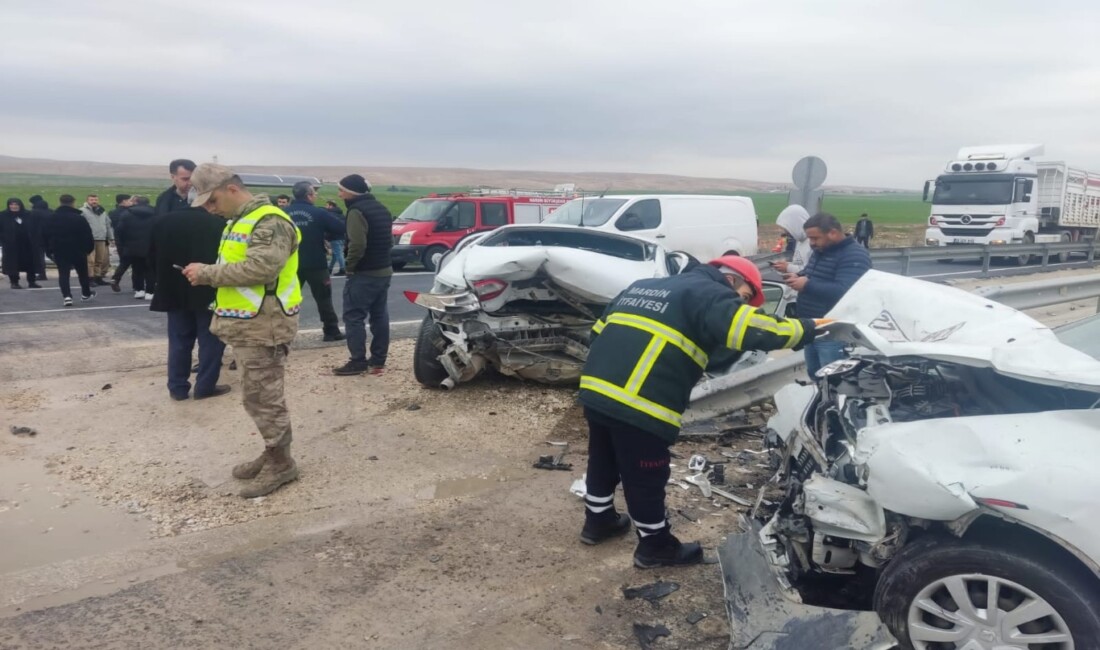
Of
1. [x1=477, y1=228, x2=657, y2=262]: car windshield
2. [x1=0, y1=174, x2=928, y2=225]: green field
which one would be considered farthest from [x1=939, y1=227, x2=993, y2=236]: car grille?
[x1=0, y1=174, x2=928, y2=225]: green field

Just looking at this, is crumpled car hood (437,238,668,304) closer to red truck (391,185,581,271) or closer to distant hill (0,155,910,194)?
red truck (391,185,581,271)

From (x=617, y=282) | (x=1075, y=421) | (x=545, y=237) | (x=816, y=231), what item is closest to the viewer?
(x=1075, y=421)

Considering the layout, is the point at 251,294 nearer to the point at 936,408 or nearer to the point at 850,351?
the point at 850,351

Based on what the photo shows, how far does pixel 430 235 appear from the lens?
59.0 feet

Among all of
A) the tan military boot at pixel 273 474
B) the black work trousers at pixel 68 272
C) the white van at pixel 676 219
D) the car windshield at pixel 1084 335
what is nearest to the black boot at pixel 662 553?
the car windshield at pixel 1084 335

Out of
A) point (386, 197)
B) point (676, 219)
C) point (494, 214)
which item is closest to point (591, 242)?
point (676, 219)

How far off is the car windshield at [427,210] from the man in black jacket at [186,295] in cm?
1180

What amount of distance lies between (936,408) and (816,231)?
97.3 inches

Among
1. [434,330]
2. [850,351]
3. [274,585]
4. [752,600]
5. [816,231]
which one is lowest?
[274,585]

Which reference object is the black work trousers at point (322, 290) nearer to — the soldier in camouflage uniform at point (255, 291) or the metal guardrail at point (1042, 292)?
the soldier in camouflage uniform at point (255, 291)

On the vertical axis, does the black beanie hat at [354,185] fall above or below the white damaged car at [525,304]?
above

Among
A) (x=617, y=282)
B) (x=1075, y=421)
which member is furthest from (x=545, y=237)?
(x=1075, y=421)

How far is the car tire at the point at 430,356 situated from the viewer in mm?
6664

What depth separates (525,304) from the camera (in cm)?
670
